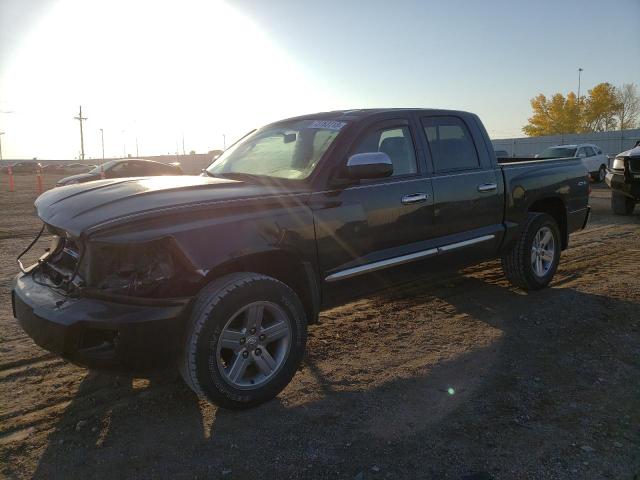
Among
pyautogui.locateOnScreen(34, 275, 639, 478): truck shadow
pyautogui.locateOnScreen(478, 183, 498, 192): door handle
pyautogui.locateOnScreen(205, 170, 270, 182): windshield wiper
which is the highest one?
pyautogui.locateOnScreen(205, 170, 270, 182): windshield wiper

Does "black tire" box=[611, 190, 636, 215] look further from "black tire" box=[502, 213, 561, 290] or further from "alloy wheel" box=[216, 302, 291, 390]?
"alloy wheel" box=[216, 302, 291, 390]

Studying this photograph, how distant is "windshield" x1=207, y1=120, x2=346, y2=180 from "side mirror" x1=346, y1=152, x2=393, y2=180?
0.35 m

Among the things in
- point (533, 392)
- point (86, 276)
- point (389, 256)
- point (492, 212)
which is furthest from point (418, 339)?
point (86, 276)

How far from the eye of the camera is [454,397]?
10.6 ft

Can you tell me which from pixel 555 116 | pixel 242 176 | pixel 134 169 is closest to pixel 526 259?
pixel 242 176

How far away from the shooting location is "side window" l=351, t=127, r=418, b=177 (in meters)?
4.01

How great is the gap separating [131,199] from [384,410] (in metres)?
2.02

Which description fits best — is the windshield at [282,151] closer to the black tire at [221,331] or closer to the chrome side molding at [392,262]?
the chrome side molding at [392,262]

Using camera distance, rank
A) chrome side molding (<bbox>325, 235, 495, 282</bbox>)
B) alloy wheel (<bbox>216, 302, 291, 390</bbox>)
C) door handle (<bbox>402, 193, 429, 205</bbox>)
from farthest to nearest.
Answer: door handle (<bbox>402, 193, 429, 205</bbox>)
chrome side molding (<bbox>325, 235, 495, 282</bbox>)
alloy wheel (<bbox>216, 302, 291, 390</bbox>)

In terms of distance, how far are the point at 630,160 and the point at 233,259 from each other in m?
10.7

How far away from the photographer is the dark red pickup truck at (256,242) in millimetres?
2715

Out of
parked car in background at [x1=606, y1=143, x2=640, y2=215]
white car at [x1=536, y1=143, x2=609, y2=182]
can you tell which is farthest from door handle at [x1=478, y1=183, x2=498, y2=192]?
white car at [x1=536, y1=143, x2=609, y2=182]

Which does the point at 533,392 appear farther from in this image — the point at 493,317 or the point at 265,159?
the point at 265,159

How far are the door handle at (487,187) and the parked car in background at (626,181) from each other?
7730 millimetres
